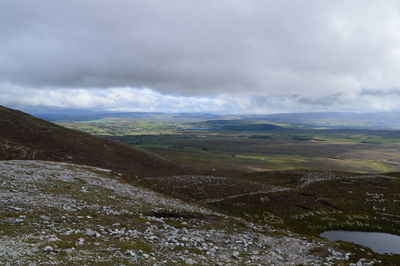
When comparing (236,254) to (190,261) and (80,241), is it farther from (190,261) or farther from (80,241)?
(80,241)

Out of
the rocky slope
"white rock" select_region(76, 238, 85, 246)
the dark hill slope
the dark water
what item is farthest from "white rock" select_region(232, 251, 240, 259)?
the dark hill slope

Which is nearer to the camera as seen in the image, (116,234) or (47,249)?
(47,249)

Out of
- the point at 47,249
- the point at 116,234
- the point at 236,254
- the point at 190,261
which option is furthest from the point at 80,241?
the point at 236,254

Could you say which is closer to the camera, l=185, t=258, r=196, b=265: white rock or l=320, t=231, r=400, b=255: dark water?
l=185, t=258, r=196, b=265: white rock

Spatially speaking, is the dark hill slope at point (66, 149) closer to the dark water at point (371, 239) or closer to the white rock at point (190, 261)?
the dark water at point (371, 239)

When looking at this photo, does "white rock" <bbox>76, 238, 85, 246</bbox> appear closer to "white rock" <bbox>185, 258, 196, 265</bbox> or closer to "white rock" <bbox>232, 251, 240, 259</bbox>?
"white rock" <bbox>185, 258, 196, 265</bbox>

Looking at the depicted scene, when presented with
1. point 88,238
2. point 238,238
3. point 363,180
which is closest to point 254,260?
point 238,238
